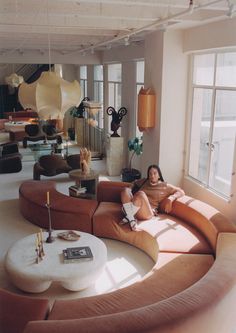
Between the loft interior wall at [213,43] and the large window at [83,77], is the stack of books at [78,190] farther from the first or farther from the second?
the large window at [83,77]

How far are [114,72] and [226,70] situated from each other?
5.82 meters

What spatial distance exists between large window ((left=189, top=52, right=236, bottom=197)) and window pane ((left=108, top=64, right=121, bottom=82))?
4.56 meters

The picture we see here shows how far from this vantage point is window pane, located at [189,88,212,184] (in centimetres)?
645

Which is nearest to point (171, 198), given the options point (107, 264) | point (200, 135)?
point (107, 264)

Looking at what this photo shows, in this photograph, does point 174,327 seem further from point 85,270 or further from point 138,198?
point 138,198

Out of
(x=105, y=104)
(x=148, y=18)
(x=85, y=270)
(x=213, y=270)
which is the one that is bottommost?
(x=85, y=270)

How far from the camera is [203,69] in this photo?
639 centimetres

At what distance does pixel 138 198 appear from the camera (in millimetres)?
5406

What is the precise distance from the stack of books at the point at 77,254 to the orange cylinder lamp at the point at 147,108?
3051 mm

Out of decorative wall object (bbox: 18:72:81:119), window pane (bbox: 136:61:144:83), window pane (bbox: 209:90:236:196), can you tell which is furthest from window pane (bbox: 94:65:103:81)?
decorative wall object (bbox: 18:72:81:119)

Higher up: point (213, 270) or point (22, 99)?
point (22, 99)

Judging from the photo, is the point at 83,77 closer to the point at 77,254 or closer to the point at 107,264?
the point at 107,264

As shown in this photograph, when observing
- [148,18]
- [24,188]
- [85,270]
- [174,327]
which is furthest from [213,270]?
[24,188]

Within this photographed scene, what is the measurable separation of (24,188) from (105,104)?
5.68 m
